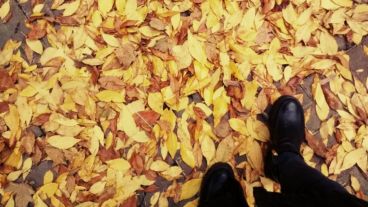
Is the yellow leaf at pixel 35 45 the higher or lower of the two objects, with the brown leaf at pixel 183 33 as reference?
higher

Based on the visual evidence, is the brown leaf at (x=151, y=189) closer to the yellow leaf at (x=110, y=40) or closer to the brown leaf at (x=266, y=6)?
the yellow leaf at (x=110, y=40)

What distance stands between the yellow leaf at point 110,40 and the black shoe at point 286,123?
673mm

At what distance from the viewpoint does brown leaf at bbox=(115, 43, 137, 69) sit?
1548 millimetres

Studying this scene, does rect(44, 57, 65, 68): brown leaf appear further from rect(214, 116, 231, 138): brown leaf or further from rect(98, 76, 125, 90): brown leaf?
rect(214, 116, 231, 138): brown leaf

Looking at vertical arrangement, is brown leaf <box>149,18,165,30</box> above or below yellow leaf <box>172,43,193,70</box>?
above

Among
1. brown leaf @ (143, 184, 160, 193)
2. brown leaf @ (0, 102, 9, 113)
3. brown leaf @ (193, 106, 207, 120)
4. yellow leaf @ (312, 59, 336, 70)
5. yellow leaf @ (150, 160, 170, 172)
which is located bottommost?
brown leaf @ (143, 184, 160, 193)

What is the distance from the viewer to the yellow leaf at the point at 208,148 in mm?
1536

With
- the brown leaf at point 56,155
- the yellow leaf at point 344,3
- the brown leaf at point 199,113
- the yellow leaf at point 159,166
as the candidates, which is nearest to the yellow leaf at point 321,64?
the yellow leaf at point 344,3

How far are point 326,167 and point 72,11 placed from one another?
1184 millimetres

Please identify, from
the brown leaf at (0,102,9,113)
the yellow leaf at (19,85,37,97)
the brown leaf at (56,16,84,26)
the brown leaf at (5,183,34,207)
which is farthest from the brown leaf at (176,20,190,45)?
the brown leaf at (5,183,34,207)

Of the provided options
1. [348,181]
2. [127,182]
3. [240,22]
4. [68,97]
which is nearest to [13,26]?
[68,97]

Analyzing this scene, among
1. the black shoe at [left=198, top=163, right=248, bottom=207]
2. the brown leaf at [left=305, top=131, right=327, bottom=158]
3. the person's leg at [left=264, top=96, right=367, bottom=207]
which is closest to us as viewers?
the person's leg at [left=264, top=96, right=367, bottom=207]

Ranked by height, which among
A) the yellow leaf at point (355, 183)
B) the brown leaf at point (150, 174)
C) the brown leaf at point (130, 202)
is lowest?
the yellow leaf at point (355, 183)

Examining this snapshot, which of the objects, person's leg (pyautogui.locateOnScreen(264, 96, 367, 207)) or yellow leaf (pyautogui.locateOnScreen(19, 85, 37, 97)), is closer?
→ person's leg (pyautogui.locateOnScreen(264, 96, 367, 207))
